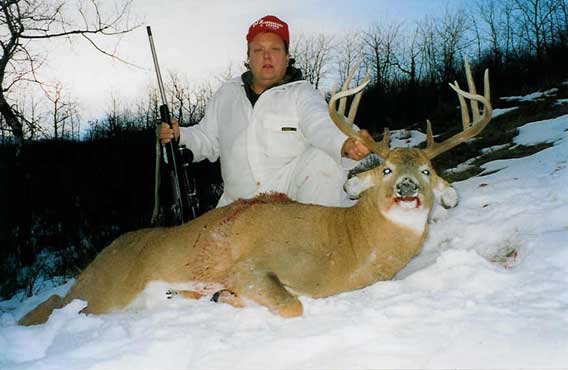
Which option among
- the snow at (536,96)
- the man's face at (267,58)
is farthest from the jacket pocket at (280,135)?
the snow at (536,96)

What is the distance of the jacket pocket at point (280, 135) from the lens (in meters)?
5.55

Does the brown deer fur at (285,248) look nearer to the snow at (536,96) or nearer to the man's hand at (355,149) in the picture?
the man's hand at (355,149)

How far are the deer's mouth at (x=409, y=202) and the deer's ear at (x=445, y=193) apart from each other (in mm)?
495

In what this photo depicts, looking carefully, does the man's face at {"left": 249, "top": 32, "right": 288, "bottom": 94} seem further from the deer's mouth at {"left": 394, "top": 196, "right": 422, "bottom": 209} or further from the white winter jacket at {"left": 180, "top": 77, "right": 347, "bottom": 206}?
the deer's mouth at {"left": 394, "top": 196, "right": 422, "bottom": 209}

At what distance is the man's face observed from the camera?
5719 mm

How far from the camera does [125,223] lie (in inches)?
616

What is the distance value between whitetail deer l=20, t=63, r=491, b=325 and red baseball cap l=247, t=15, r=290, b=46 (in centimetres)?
171

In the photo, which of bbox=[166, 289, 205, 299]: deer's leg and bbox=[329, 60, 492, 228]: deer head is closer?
bbox=[329, 60, 492, 228]: deer head

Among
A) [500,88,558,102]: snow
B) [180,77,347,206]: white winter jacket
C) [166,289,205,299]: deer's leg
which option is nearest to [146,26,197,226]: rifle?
[180,77,347,206]: white winter jacket

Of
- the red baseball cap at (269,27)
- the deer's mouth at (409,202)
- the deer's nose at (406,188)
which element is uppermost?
the red baseball cap at (269,27)

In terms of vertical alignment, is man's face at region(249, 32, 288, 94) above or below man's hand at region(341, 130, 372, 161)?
above

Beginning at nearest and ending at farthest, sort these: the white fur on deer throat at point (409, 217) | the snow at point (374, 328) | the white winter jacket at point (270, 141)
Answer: the snow at point (374, 328) < the white fur on deer throat at point (409, 217) < the white winter jacket at point (270, 141)

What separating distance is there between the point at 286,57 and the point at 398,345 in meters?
3.95

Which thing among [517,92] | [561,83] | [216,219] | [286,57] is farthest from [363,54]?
[216,219]
